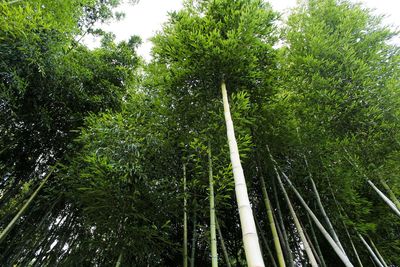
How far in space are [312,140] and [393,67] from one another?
1428 mm

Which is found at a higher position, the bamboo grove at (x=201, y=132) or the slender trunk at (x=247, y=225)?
the bamboo grove at (x=201, y=132)

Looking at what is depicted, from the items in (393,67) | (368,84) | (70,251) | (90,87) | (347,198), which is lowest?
(70,251)

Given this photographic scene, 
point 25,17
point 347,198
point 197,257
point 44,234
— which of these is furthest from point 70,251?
point 347,198

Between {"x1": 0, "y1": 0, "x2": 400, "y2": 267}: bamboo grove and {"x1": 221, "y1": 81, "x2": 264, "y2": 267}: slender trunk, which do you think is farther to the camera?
{"x1": 0, "y1": 0, "x2": 400, "y2": 267}: bamboo grove

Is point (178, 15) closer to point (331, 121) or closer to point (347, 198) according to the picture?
point (331, 121)

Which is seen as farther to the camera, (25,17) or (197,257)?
(197,257)

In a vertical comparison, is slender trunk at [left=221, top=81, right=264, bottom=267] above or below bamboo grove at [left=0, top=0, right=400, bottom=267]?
below

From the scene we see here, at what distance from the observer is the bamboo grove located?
3.01 meters

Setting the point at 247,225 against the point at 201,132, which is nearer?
the point at 247,225

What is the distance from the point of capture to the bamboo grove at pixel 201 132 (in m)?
3.01

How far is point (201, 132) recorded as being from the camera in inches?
122

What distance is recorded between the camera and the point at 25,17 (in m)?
3.11

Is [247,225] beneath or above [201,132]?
beneath

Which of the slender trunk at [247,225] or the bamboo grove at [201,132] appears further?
the bamboo grove at [201,132]
